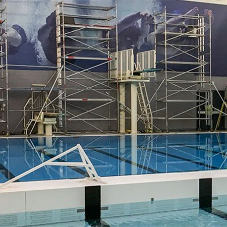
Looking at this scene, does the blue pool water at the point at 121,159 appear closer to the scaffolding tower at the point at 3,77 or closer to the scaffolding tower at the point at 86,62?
the scaffolding tower at the point at 3,77

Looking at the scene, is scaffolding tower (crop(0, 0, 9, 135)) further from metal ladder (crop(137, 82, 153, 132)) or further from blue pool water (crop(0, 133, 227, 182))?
metal ladder (crop(137, 82, 153, 132))

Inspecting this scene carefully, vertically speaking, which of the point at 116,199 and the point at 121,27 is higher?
the point at 121,27

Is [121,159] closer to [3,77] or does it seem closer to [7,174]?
[7,174]

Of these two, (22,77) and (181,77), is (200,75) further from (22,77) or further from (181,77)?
(22,77)

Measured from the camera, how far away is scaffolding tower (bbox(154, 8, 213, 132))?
10414mm

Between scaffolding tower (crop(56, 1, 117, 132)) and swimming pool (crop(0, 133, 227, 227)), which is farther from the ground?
scaffolding tower (crop(56, 1, 117, 132))

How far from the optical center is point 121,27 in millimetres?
10164

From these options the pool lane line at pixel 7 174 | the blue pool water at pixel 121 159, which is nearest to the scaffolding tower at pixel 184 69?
the blue pool water at pixel 121 159

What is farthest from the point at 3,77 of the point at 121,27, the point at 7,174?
the point at 7,174

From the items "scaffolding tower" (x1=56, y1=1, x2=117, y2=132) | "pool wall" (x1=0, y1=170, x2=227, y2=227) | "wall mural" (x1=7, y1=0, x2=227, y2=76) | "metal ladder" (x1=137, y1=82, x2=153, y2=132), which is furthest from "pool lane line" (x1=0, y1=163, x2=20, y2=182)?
"metal ladder" (x1=137, y1=82, x2=153, y2=132)

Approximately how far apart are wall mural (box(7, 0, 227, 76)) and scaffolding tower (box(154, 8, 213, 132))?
14 centimetres

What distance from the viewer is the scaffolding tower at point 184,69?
1041 centimetres

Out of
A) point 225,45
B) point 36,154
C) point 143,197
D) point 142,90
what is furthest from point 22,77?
point 143,197

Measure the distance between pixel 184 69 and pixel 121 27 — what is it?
6.63 feet
